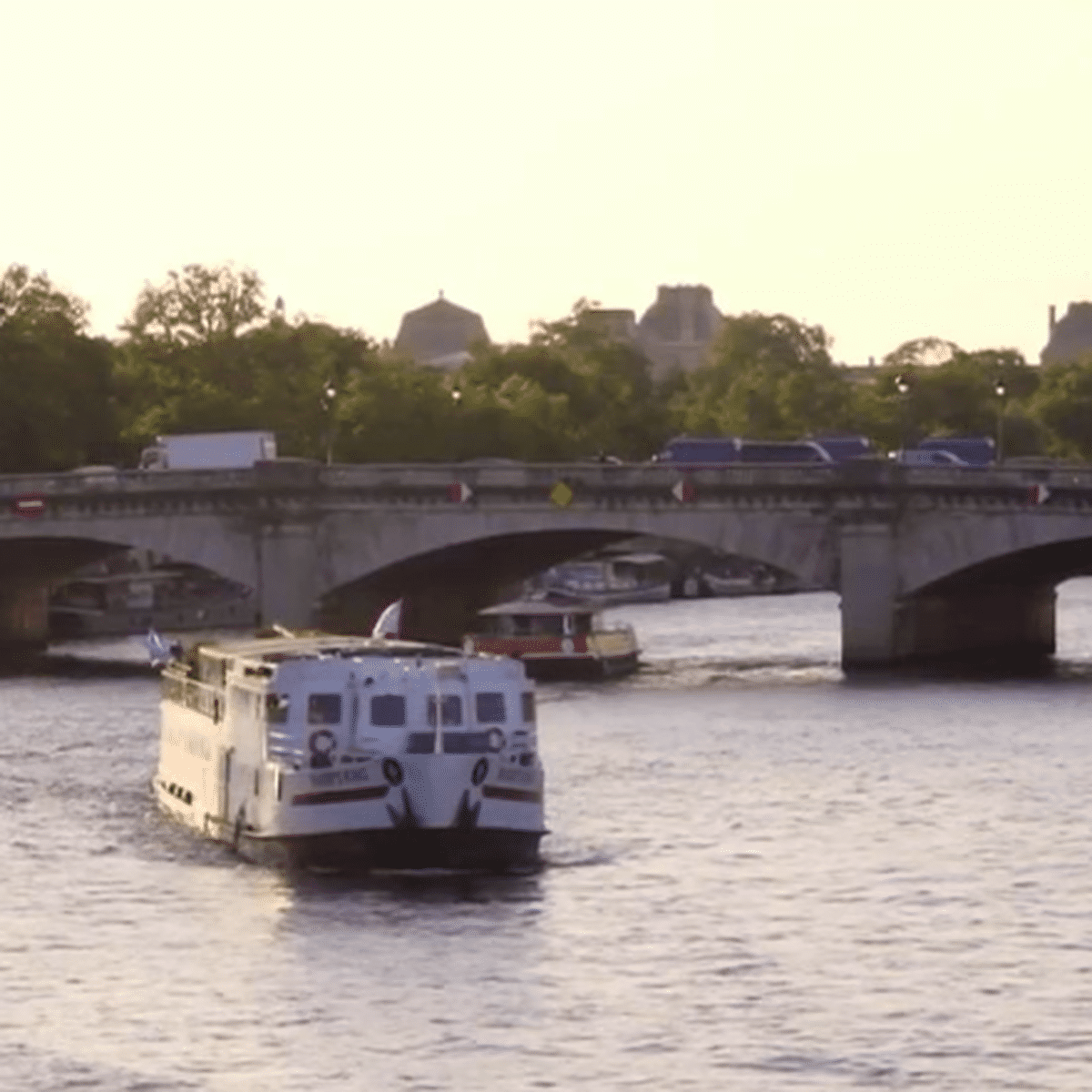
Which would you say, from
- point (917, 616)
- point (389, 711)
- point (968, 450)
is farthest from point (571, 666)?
point (389, 711)

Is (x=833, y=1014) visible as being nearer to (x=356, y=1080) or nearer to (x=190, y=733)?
(x=356, y=1080)

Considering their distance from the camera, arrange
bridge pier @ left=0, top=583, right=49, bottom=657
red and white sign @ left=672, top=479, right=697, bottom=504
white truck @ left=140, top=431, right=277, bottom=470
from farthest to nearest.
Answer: bridge pier @ left=0, top=583, right=49, bottom=657, white truck @ left=140, top=431, right=277, bottom=470, red and white sign @ left=672, top=479, right=697, bottom=504

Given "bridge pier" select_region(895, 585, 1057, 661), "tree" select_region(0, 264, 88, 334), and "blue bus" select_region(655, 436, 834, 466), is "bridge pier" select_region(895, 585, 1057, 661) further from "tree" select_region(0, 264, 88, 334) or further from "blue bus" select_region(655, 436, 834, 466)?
"tree" select_region(0, 264, 88, 334)

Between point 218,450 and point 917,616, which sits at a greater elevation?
point 218,450

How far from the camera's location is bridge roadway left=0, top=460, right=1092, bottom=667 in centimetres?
12625

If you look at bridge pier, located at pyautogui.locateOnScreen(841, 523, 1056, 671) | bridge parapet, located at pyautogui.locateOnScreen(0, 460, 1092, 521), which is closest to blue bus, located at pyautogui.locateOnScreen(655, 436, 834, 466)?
bridge pier, located at pyautogui.locateOnScreen(841, 523, 1056, 671)

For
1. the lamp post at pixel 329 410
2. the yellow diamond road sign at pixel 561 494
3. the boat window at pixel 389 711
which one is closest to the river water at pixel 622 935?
the boat window at pixel 389 711

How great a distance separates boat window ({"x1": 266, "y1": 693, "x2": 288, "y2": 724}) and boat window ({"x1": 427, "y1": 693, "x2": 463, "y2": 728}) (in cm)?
251

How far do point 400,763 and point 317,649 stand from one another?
5705mm

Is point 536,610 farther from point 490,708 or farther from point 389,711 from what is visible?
point 389,711

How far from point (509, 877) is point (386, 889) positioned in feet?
7.69

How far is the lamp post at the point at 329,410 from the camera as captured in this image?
568 feet

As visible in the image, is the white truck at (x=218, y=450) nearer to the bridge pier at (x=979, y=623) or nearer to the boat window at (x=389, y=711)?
the bridge pier at (x=979, y=623)

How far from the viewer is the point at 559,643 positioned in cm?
12706
